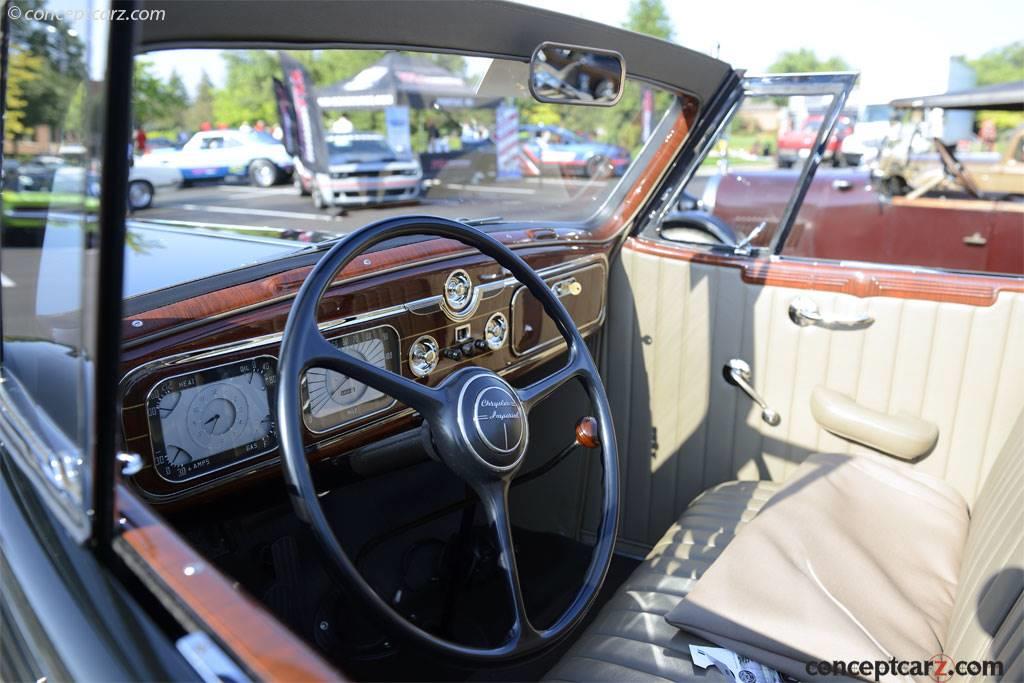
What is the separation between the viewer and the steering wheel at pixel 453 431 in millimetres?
1122

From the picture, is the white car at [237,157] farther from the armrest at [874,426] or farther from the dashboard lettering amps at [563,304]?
the armrest at [874,426]

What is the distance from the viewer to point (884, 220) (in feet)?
17.4

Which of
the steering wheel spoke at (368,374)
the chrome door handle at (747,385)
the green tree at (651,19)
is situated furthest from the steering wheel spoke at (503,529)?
the green tree at (651,19)

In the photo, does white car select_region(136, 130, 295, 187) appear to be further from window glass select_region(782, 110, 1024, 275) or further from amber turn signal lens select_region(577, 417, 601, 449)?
amber turn signal lens select_region(577, 417, 601, 449)

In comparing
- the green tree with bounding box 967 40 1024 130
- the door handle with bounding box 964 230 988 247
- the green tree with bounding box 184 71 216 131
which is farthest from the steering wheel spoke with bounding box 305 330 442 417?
the green tree with bounding box 967 40 1024 130

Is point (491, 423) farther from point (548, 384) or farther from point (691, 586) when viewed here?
point (691, 586)

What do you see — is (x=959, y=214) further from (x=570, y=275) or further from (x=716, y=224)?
(x=570, y=275)

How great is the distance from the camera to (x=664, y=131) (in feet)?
8.83

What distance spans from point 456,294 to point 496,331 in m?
0.20

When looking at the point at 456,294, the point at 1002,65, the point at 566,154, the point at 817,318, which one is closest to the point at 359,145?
the point at 566,154

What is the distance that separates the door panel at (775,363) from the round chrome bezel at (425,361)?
95 centimetres

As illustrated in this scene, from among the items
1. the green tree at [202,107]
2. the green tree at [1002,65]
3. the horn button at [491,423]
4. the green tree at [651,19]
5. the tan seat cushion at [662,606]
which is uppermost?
the green tree at [1002,65]

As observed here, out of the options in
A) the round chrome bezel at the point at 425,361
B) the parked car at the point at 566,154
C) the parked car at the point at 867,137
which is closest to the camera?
the round chrome bezel at the point at 425,361

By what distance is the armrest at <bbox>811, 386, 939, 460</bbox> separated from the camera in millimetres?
2191
